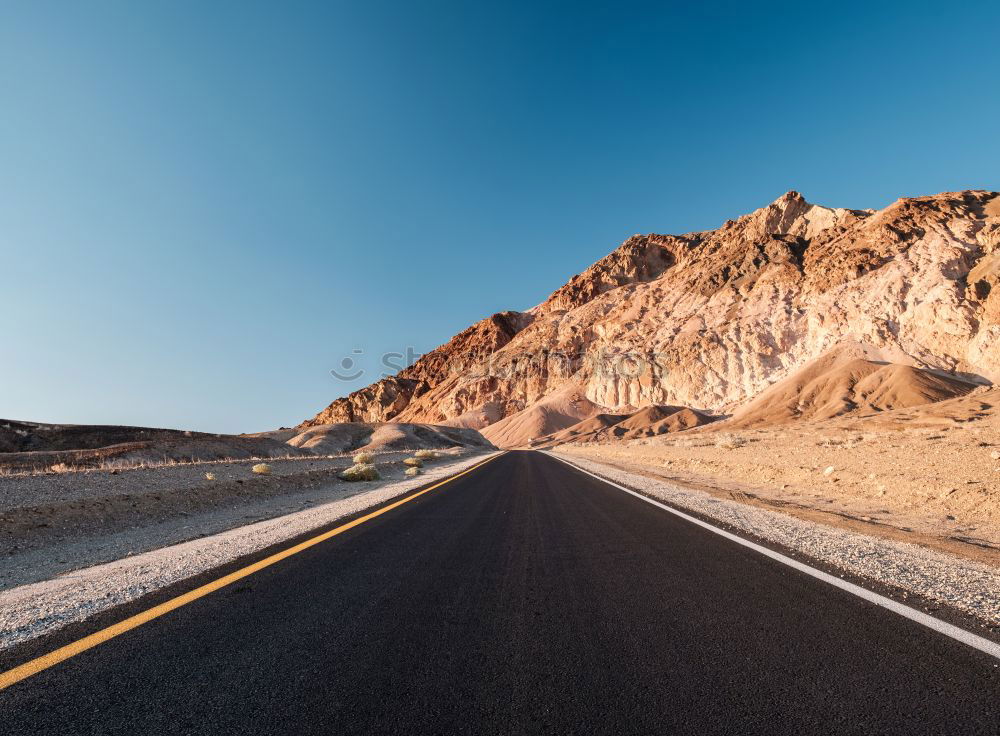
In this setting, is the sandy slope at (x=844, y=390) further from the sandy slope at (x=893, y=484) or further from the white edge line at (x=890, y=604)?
the white edge line at (x=890, y=604)

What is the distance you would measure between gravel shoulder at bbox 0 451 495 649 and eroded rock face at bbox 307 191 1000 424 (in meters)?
80.8

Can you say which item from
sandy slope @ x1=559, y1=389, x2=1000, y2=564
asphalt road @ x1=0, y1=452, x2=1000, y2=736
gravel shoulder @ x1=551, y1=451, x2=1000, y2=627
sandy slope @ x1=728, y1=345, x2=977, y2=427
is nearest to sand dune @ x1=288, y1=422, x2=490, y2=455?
sandy slope @ x1=728, y1=345, x2=977, y2=427

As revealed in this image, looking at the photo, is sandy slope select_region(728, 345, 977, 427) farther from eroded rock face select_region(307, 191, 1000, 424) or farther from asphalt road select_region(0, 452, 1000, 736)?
asphalt road select_region(0, 452, 1000, 736)

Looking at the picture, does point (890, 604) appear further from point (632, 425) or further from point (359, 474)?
point (632, 425)

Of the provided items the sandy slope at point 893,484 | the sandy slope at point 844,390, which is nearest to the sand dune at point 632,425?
the sandy slope at point 844,390

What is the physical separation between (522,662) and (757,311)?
325 feet

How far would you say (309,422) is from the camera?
7594 inches

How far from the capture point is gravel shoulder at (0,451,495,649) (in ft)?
13.3

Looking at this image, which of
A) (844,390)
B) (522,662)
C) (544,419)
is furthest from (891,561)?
(544,419)

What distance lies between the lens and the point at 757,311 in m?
89.3

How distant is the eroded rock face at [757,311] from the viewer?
68.4 m

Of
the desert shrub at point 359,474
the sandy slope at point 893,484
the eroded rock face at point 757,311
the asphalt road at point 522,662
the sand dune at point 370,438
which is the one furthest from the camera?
the sand dune at point 370,438

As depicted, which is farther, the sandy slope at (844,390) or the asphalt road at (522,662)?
the sandy slope at (844,390)

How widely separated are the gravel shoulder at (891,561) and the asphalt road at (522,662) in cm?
73
